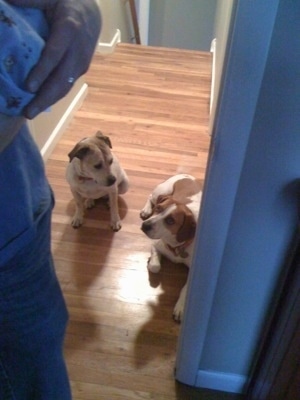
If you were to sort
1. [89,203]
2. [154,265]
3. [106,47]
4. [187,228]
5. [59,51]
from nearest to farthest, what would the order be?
1. [59,51]
2. [187,228]
3. [154,265]
4. [89,203]
5. [106,47]

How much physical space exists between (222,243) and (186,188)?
0.89 meters

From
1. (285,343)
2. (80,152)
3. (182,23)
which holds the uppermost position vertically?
(285,343)

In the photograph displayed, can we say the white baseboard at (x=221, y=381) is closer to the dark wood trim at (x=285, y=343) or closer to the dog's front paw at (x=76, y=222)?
the dark wood trim at (x=285, y=343)

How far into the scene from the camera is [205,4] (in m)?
5.17

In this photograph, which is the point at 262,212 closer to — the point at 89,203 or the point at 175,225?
the point at 175,225

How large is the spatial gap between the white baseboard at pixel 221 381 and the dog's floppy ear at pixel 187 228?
0.49 meters

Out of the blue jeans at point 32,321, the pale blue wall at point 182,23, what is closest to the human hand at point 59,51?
the blue jeans at point 32,321

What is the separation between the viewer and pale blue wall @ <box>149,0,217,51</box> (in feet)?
17.1

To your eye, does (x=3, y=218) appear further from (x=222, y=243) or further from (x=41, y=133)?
(x=41, y=133)

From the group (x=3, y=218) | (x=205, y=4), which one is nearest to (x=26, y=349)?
(x=3, y=218)

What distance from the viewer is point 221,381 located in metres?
1.27

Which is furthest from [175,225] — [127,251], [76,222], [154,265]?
[76,222]

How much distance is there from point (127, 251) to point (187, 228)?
42 centimetres

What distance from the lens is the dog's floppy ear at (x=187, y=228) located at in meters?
1.53
